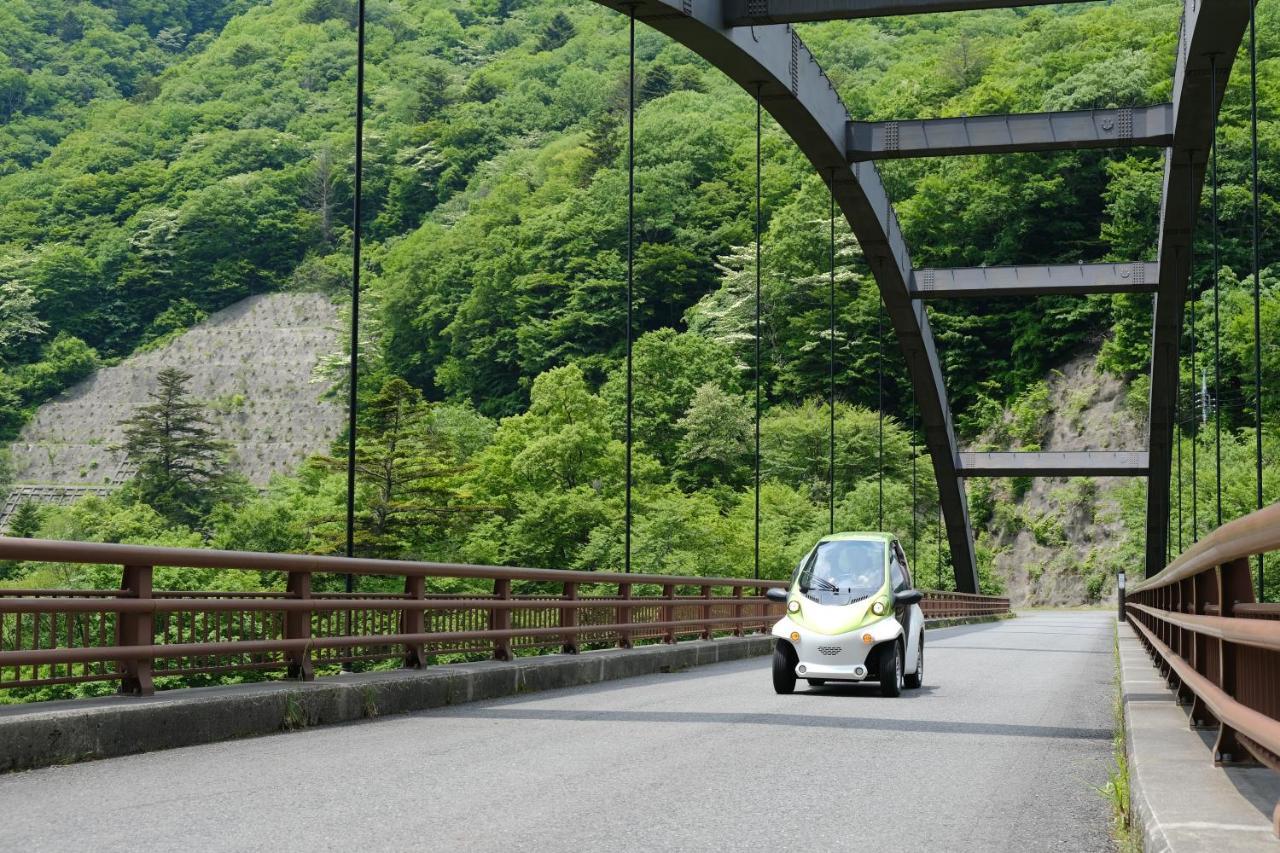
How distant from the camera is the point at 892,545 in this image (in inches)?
584

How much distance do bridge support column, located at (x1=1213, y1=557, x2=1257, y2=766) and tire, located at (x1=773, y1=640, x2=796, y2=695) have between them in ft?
27.9

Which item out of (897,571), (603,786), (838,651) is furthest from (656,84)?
(603,786)

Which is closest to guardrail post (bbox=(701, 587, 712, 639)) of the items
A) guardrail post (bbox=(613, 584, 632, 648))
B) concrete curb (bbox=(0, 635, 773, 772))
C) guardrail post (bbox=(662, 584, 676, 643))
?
guardrail post (bbox=(662, 584, 676, 643))

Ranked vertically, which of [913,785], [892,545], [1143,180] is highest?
[1143,180]

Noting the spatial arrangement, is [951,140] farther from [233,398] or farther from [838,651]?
[233,398]

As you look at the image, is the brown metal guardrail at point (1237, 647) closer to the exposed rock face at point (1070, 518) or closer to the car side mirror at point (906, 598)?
the car side mirror at point (906, 598)

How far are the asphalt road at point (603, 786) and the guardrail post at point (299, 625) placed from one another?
2.15 ft

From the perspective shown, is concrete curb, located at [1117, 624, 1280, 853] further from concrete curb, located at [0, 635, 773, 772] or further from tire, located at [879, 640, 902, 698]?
tire, located at [879, 640, 902, 698]

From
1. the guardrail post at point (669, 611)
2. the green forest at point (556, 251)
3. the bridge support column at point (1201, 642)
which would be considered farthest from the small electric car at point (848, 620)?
the green forest at point (556, 251)

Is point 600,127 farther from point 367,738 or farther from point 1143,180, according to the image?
point 367,738

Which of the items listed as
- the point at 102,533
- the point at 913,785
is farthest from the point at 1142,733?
the point at 102,533

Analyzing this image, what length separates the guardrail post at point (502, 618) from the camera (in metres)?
13.4

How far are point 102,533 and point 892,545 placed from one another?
8141cm

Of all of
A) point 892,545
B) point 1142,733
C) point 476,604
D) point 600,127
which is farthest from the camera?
point 600,127
